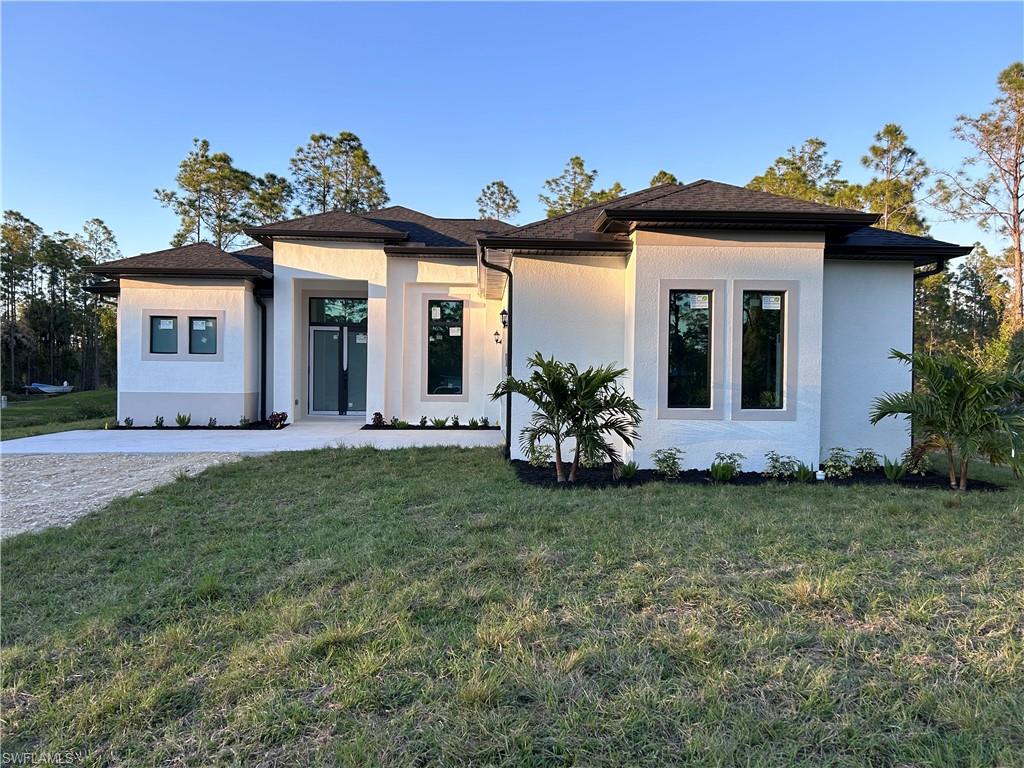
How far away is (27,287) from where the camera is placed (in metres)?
32.6

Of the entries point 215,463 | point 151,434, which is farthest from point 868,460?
point 151,434

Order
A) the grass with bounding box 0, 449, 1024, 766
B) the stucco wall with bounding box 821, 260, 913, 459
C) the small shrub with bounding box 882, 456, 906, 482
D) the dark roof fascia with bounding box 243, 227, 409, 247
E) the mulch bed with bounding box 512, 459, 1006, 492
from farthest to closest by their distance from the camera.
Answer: the dark roof fascia with bounding box 243, 227, 409, 247
the stucco wall with bounding box 821, 260, 913, 459
the small shrub with bounding box 882, 456, 906, 482
the mulch bed with bounding box 512, 459, 1006, 492
the grass with bounding box 0, 449, 1024, 766

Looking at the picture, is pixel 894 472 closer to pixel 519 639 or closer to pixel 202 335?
pixel 519 639

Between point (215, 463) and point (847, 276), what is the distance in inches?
382

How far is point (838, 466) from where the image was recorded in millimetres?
7000

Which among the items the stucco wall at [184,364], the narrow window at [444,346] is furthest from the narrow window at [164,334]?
the narrow window at [444,346]

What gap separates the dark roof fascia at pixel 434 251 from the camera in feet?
38.7

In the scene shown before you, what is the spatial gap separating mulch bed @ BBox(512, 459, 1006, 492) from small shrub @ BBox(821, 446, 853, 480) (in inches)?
4.2

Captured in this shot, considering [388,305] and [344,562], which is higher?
[388,305]

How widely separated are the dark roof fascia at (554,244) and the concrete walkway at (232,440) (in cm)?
368

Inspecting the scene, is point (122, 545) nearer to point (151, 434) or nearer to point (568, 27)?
point (151, 434)

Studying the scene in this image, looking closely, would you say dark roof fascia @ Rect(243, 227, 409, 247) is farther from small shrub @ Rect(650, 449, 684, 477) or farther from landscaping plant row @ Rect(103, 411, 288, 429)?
small shrub @ Rect(650, 449, 684, 477)

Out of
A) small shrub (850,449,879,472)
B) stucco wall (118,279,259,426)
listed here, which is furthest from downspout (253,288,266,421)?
small shrub (850,449,879,472)

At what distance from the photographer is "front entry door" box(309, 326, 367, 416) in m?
13.5
